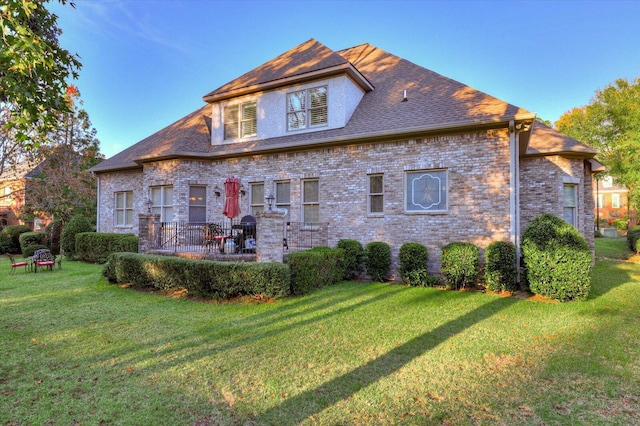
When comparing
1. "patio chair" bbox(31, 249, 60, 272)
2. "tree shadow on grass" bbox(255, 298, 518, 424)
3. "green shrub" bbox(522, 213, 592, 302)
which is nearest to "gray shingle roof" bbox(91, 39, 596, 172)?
"green shrub" bbox(522, 213, 592, 302)

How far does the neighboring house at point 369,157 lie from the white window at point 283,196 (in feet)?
0.14

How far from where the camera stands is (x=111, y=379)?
404 centimetres

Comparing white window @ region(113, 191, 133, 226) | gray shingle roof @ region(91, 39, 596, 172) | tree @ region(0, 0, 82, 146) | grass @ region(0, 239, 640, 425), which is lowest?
grass @ region(0, 239, 640, 425)

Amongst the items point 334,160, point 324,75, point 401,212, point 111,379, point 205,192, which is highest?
point 324,75

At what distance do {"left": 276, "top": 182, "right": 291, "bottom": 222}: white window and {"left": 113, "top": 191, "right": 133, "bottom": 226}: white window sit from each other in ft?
26.4

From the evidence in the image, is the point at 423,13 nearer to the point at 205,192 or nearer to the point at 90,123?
the point at 205,192

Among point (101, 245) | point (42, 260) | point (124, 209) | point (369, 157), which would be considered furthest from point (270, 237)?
point (124, 209)

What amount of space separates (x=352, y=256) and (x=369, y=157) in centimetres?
322

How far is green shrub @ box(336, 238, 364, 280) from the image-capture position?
33.6 ft

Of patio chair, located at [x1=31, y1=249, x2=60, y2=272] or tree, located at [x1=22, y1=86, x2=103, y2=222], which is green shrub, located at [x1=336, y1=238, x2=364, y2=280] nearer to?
patio chair, located at [x1=31, y1=249, x2=60, y2=272]

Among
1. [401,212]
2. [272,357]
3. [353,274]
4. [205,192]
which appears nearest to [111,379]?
[272,357]

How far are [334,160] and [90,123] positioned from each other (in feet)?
78.7

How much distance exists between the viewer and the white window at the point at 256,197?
1279 centimetres

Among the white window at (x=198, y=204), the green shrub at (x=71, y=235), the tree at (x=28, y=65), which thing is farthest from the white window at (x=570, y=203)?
the green shrub at (x=71, y=235)
